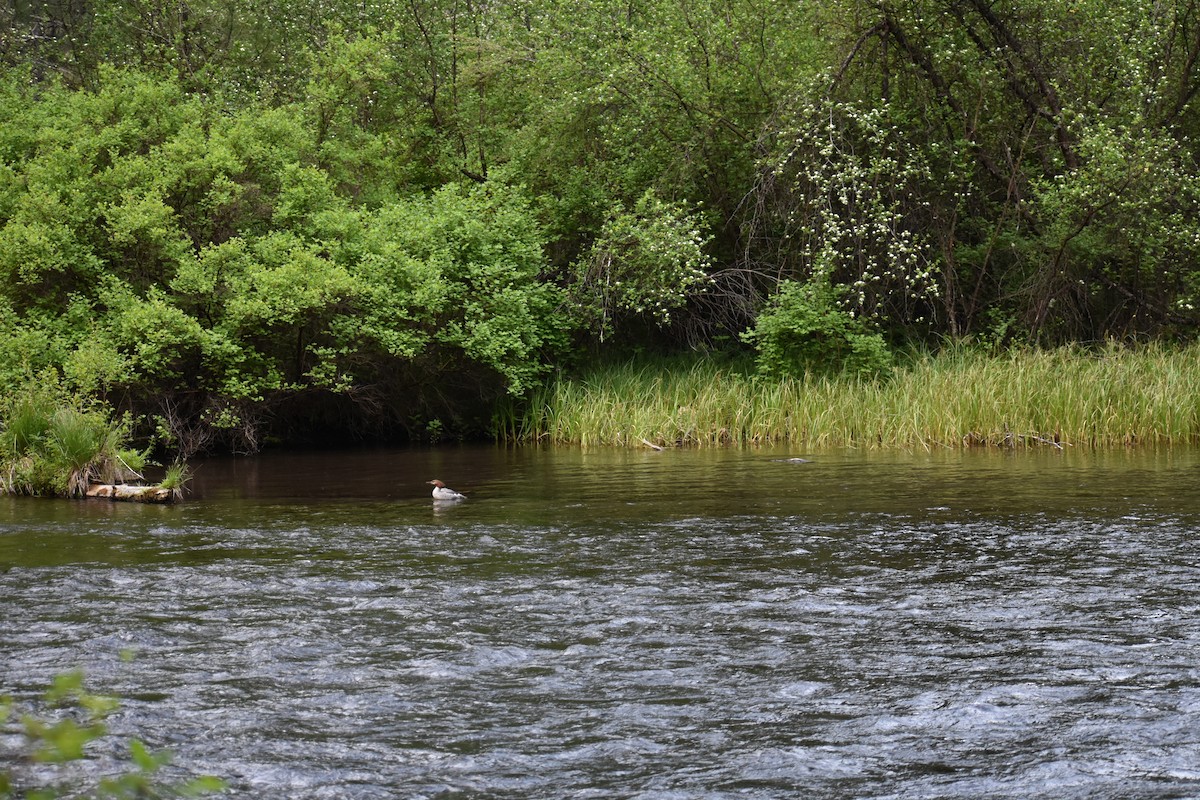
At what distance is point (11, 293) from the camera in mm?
20484

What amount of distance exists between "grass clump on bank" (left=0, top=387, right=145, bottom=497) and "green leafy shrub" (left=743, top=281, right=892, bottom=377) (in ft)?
39.9

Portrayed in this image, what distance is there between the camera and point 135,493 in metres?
15.1

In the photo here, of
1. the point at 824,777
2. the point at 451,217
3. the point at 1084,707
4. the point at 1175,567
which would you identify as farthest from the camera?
the point at 451,217

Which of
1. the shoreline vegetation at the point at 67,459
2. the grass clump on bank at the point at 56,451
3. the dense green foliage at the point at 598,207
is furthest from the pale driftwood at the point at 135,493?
the dense green foliage at the point at 598,207

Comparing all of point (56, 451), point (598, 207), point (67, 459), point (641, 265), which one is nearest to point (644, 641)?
point (67, 459)

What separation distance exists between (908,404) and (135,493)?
1208 cm

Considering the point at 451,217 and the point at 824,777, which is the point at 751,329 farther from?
the point at 824,777

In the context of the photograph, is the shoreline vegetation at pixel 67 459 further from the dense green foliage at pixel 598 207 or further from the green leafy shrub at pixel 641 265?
the green leafy shrub at pixel 641 265

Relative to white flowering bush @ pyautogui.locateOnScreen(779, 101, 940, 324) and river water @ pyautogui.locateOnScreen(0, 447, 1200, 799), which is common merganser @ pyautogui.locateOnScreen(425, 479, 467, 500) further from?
white flowering bush @ pyautogui.locateOnScreen(779, 101, 940, 324)

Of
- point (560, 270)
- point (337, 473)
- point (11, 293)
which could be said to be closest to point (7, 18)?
point (11, 293)

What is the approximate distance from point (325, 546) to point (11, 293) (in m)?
12.0

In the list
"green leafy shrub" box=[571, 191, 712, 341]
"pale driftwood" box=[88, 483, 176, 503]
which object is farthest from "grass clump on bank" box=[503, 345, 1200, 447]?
"pale driftwood" box=[88, 483, 176, 503]

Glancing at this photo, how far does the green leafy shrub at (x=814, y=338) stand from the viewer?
23484 mm

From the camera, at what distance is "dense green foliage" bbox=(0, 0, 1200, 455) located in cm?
2080
